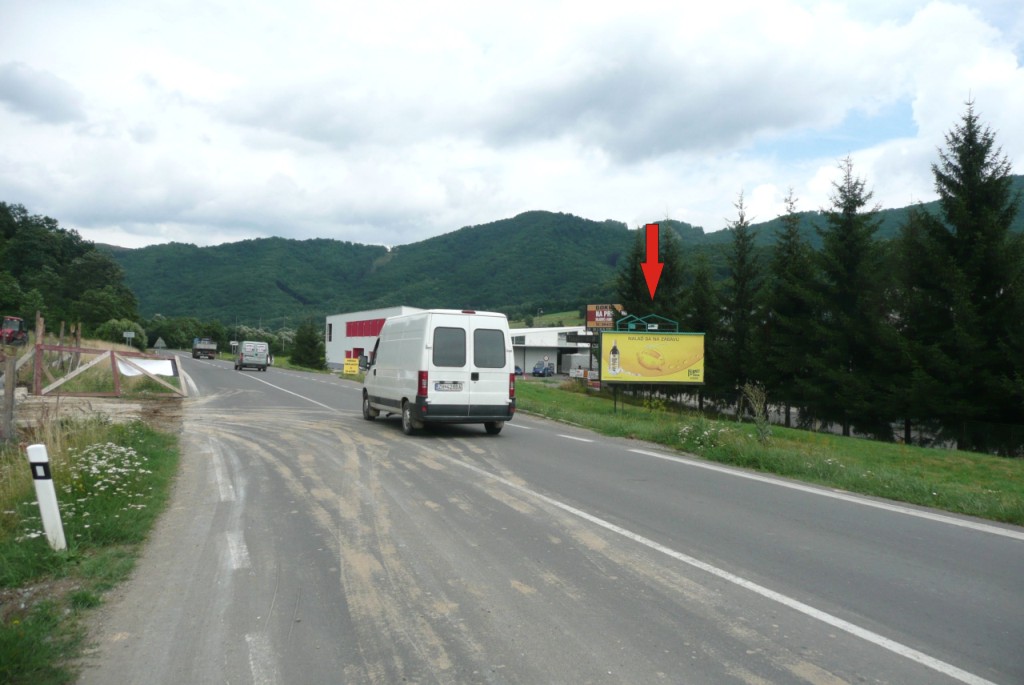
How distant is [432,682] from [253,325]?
5849 inches

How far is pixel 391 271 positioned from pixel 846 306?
118405 millimetres

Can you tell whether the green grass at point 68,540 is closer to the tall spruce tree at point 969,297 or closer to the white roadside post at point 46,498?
the white roadside post at point 46,498

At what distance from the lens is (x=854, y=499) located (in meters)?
9.32

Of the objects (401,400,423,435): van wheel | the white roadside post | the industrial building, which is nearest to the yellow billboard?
(401,400,423,435): van wheel

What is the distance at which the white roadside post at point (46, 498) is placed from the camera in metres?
6.02

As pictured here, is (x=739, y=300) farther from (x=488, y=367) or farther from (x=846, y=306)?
(x=488, y=367)

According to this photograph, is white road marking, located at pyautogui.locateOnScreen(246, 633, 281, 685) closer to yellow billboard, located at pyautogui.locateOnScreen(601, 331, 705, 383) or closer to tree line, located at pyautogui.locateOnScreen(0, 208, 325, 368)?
yellow billboard, located at pyautogui.locateOnScreen(601, 331, 705, 383)

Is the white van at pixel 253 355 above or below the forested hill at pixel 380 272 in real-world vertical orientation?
below

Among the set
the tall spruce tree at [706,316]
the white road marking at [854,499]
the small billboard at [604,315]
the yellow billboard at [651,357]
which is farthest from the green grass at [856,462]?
the small billboard at [604,315]

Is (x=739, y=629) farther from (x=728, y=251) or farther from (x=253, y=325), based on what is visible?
(x=253, y=325)

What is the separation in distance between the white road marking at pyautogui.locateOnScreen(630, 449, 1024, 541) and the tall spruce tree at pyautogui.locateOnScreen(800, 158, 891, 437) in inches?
750

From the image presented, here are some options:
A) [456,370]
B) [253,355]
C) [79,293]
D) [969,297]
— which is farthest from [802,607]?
[79,293]

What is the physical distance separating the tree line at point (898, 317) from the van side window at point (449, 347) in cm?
1706

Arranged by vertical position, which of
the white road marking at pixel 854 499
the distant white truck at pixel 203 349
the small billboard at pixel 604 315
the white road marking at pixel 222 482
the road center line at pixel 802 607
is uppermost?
the small billboard at pixel 604 315
